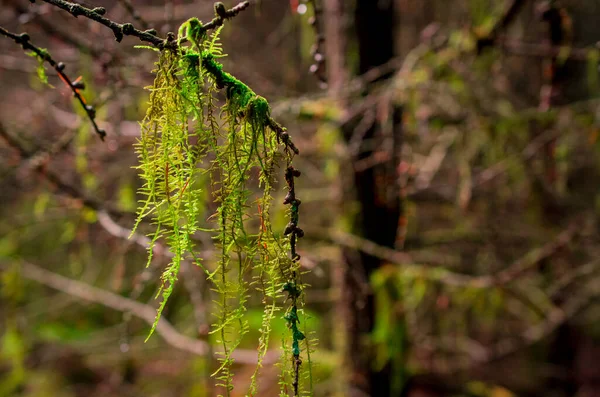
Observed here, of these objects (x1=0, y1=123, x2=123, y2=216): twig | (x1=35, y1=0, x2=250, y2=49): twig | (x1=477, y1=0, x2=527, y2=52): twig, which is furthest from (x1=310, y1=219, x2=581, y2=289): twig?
(x1=35, y1=0, x2=250, y2=49): twig

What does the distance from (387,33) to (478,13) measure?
56 centimetres

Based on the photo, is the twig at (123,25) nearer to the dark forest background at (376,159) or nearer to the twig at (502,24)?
the dark forest background at (376,159)

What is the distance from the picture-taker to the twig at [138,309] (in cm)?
204

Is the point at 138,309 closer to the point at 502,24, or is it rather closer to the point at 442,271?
the point at 442,271

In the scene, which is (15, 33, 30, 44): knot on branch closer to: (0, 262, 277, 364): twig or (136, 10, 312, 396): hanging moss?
(136, 10, 312, 396): hanging moss

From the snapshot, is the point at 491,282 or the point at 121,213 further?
the point at 491,282

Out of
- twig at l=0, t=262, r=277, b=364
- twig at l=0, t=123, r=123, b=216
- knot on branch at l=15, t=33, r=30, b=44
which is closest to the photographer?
knot on branch at l=15, t=33, r=30, b=44

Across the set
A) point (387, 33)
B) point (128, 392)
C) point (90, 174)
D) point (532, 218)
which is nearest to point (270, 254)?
point (90, 174)

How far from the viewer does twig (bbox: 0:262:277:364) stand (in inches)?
80.3

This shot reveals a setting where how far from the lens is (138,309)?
202 centimetres

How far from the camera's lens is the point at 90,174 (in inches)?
83.8

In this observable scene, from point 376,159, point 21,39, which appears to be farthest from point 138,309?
point 21,39

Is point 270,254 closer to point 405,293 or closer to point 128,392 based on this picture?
point 405,293

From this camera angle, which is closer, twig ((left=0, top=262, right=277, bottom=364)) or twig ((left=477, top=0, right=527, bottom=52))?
twig ((left=477, top=0, right=527, bottom=52))
